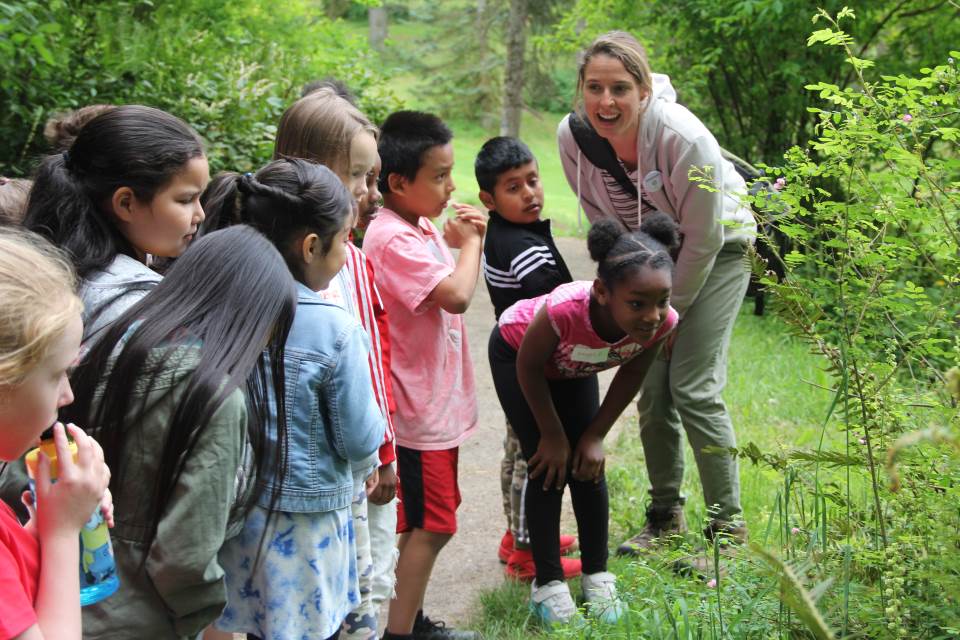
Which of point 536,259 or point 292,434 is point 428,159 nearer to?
point 536,259

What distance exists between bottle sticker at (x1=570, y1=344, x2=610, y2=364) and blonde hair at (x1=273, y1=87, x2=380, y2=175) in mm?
1011

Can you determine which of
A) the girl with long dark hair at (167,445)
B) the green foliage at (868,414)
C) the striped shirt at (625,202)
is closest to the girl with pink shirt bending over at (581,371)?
the striped shirt at (625,202)

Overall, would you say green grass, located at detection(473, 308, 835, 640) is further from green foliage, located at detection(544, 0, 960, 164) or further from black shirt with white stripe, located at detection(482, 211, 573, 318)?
green foliage, located at detection(544, 0, 960, 164)

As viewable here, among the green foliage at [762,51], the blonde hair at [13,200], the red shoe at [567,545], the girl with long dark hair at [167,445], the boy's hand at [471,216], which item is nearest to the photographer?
the girl with long dark hair at [167,445]

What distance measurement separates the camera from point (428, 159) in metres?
3.56

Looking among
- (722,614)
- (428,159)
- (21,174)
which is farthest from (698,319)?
(21,174)

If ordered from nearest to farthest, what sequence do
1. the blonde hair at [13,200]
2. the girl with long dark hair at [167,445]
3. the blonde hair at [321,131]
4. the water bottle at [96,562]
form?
the water bottle at [96,562] → the girl with long dark hair at [167,445] → the blonde hair at [13,200] → the blonde hair at [321,131]

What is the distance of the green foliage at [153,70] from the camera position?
16.8ft

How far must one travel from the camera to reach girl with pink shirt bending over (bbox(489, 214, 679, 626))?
3301mm

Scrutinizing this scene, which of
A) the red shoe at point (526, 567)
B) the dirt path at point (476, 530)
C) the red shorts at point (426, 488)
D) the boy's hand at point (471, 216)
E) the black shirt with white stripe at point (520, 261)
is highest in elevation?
the boy's hand at point (471, 216)

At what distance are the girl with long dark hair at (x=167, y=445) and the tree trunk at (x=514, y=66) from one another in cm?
1374

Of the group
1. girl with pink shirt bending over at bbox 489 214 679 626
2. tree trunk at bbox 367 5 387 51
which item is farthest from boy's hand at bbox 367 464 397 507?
→ tree trunk at bbox 367 5 387 51

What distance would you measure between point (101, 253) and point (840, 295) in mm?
1902

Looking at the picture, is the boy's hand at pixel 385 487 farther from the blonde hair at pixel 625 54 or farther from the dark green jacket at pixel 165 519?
the blonde hair at pixel 625 54
